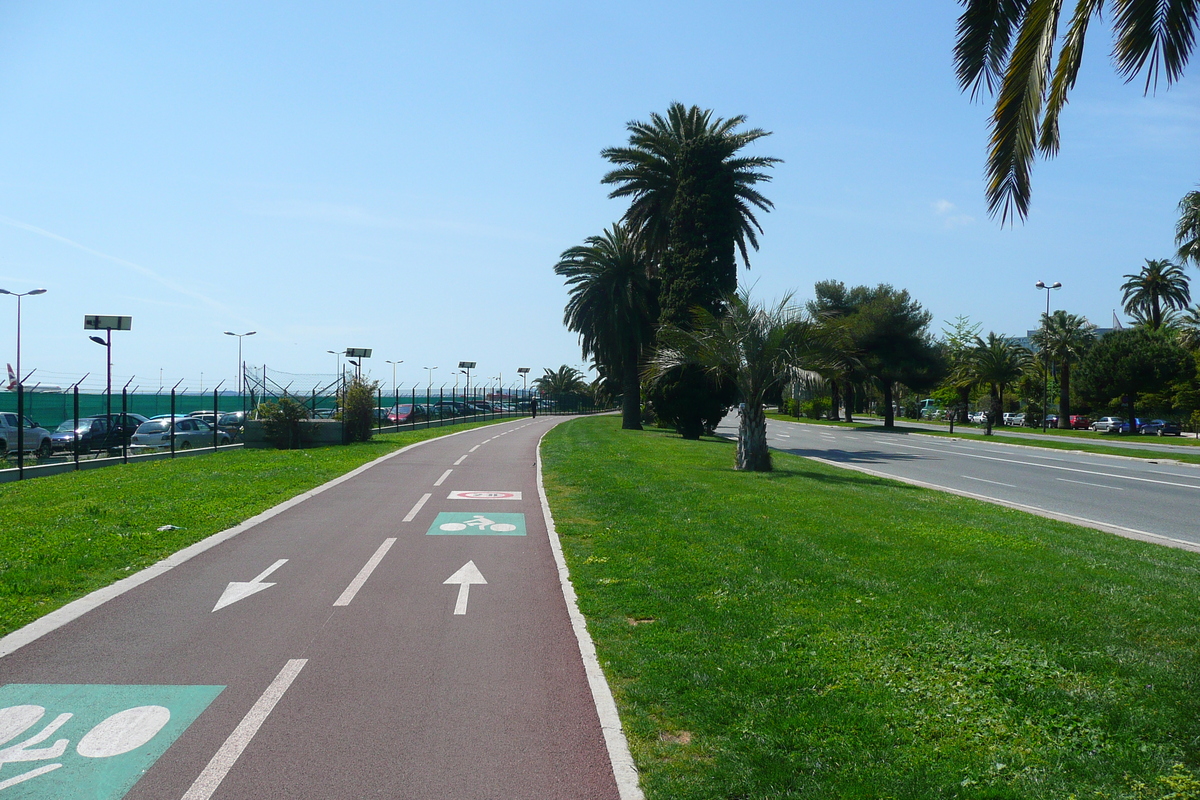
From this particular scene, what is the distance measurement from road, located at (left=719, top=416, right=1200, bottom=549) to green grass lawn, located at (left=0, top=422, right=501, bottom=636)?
13.4 m

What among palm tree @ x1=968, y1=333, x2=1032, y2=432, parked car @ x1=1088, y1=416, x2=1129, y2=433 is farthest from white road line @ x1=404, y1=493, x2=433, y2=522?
palm tree @ x1=968, y1=333, x2=1032, y2=432

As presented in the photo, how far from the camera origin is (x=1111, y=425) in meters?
60.0

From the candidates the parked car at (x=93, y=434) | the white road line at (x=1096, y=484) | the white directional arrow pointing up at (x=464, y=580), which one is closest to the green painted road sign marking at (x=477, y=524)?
the white directional arrow pointing up at (x=464, y=580)

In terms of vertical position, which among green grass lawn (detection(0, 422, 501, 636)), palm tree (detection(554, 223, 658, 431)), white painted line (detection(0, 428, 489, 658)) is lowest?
white painted line (detection(0, 428, 489, 658))

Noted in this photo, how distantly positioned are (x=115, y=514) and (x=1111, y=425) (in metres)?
64.1

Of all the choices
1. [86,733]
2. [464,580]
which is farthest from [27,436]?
[86,733]

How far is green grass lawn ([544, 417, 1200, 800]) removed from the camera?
14.4ft

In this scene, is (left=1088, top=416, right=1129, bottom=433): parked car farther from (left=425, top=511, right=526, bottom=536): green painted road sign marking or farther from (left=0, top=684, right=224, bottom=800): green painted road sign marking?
(left=0, top=684, right=224, bottom=800): green painted road sign marking

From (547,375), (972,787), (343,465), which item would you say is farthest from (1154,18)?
(547,375)

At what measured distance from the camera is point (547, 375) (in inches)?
4134

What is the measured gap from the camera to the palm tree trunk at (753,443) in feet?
69.8

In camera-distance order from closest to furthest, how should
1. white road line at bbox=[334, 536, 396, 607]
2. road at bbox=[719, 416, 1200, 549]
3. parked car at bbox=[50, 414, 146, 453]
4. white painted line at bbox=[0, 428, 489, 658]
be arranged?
white painted line at bbox=[0, 428, 489, 658]
white road line at bbox=[334, 536, 396, 607]
road at bbox=[719, 416, 1200, 549]
parked car at bbox=[50, 414, 146, 453]

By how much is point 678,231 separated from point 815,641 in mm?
32262

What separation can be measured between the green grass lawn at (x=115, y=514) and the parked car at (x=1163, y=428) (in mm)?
56373
